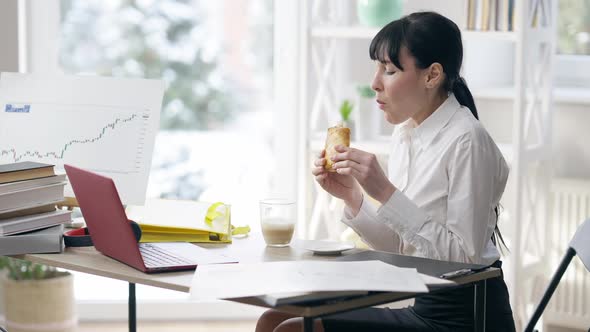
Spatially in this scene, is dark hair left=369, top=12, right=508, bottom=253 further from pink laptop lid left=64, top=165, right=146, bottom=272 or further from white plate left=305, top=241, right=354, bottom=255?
pink laptop lid left=64, top=165, right=146, bottom=272

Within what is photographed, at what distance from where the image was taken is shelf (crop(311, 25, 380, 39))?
3.46 meters

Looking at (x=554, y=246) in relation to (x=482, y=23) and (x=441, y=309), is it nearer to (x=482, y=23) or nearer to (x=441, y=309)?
(x=482, y=23)

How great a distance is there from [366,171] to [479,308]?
1.20ft

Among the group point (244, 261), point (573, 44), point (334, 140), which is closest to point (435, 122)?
point (334, 140)

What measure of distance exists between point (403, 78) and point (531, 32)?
1.14 m

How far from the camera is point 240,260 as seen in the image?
2014 millimetres

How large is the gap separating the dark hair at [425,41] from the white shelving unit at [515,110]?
3.18 feet

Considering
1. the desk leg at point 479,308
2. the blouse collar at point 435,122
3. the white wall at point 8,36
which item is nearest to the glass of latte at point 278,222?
the blouse collar at point 435,122

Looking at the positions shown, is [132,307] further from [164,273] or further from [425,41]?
[425,41]

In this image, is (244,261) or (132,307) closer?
(244,261)

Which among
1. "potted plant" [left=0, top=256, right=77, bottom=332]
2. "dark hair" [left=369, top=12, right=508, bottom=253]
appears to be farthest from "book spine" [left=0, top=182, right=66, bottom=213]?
"potted plant" [left=0, top=256, right=77, bottom=332]

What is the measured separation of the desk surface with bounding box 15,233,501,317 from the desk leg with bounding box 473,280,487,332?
0.13 ft

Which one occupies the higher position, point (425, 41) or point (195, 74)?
point (425, 41)

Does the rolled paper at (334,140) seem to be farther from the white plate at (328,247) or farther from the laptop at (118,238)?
the laptop at (118,238)
